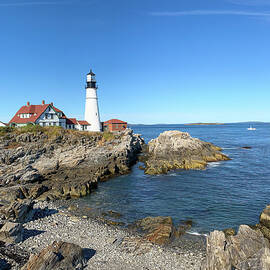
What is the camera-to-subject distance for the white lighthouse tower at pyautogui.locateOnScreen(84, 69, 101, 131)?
189 feet

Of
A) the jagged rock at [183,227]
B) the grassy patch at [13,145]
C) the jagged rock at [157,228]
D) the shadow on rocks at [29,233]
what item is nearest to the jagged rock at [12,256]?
the shadow on rocks at [29,233]

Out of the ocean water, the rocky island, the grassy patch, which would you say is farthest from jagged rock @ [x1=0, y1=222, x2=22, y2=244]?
the grassy patch

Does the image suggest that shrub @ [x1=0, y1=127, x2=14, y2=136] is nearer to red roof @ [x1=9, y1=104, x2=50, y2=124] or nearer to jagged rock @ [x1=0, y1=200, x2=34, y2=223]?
red roof @ [x1=9, y1=104, x2=50, y2=124]

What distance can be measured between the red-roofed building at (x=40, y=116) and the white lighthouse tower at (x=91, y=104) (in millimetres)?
1635

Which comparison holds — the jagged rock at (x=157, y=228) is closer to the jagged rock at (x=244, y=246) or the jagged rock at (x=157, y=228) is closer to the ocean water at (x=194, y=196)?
the ocean water at (x=194, y=196)

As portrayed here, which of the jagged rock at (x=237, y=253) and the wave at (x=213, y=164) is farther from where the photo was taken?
the wave at (x=213, y=164)

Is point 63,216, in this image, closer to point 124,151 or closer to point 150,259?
point 150,259

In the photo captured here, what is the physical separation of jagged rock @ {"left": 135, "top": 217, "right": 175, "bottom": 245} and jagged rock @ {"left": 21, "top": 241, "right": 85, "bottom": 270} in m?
5.81

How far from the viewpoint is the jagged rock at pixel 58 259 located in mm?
12000

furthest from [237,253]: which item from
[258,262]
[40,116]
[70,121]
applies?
[70,121]

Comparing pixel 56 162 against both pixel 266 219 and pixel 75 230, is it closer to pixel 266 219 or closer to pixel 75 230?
pixel 75 230

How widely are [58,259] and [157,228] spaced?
8.42 metres

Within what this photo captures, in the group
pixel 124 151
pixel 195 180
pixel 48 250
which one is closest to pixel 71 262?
pixel 48 250

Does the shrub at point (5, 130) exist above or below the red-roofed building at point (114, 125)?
below
